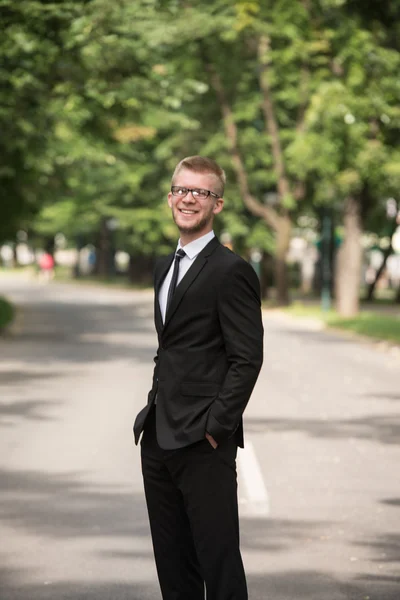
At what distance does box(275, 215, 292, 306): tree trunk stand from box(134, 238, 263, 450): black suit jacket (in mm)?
38645

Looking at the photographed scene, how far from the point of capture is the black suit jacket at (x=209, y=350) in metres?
4.55

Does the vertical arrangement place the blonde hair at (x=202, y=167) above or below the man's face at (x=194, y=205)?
above

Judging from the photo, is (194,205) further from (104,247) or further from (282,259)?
(104,247)

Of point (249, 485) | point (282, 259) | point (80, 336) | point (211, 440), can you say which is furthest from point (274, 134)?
point (211, 440)

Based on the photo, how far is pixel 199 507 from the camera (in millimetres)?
4680

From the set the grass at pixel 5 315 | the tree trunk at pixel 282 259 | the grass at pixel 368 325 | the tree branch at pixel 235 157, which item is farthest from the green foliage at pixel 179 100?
the grass at pixel 368 325

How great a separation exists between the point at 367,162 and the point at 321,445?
21781mm

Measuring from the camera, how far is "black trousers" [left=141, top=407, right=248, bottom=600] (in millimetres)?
4656

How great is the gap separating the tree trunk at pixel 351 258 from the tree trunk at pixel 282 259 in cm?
754

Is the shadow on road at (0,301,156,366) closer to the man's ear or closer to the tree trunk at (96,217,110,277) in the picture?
the man's ear

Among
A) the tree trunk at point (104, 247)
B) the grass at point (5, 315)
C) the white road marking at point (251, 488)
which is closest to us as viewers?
the white road marking at point (251, 488)

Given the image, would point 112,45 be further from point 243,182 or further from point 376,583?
point 243,182

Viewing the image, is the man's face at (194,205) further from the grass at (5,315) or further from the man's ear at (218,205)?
the grass at (5,315)

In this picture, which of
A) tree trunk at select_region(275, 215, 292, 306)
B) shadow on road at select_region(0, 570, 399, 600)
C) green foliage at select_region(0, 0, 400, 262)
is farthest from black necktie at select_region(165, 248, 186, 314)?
tree trunk at select_region(275, 215, 292, 306)
